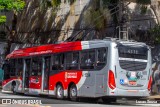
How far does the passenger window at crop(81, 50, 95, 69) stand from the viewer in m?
20.9

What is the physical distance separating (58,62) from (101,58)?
413 centimetres

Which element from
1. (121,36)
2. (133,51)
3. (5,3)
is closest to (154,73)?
(121,36)

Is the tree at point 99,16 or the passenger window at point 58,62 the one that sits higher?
the tree at point 99,16

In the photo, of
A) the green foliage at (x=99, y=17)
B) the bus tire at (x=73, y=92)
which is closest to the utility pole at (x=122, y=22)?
the green foliage at (x=99, y=17)

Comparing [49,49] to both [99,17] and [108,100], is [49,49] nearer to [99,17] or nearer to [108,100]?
[99,17]

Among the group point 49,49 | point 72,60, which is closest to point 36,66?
point 49,49

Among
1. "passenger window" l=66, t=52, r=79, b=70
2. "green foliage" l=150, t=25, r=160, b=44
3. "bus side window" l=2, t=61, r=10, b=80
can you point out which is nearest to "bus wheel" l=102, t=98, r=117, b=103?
"passenger window" l=66, t=52, r=79, b=70

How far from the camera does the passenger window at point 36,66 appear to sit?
1008 inches

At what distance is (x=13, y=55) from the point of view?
29375mm

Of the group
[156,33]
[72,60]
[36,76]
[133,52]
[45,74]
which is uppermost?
[156,33]

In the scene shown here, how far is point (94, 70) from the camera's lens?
2066 centimetres

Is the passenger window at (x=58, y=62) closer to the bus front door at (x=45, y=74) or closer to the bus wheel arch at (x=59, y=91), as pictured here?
the bus front door at (x=45, y=74)

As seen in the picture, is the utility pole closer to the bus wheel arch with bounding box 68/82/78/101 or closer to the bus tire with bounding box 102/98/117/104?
the bus tire with bounding box 102/98/117/104

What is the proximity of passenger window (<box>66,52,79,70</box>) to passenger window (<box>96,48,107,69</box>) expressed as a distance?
1.88 metres
